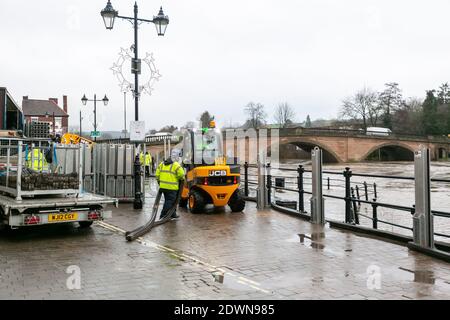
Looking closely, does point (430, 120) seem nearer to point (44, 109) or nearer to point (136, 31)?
point (44, 109)

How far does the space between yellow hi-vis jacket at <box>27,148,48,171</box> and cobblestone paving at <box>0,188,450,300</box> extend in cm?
157

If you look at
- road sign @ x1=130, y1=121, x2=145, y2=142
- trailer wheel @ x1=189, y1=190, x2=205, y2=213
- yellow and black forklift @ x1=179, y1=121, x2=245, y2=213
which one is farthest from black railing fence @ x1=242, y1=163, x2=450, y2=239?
road sign @ x1=130, y1=121, x2=145, y2=142

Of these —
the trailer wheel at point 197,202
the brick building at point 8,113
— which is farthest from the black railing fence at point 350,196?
the brick building at point 8,113

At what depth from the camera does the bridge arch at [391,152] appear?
228ft

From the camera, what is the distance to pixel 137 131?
13789mm

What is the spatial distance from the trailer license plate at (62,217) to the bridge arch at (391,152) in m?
63.8

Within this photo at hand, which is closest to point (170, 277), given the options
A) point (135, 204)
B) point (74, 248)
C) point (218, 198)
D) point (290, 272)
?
point (290, 272)

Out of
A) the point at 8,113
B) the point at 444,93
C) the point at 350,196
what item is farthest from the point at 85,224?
the point at 444,93

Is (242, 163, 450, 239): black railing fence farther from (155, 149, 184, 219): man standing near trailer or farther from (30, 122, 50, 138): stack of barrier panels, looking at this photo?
(30, 122, 50, 138): stack of barrier panels

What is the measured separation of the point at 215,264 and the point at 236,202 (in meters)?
5.62

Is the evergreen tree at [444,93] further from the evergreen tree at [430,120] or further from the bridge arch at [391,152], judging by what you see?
the bridge arch at [391,152]

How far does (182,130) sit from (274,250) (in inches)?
270

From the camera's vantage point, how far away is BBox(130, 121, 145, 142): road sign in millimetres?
13734
